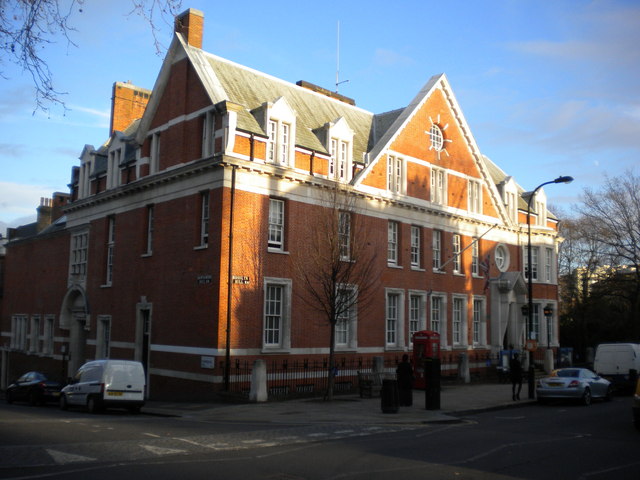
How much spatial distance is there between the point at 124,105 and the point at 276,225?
17697mm

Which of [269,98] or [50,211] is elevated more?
[269,98]

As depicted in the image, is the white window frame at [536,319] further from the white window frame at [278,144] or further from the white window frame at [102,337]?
the white window frame at [102,337]

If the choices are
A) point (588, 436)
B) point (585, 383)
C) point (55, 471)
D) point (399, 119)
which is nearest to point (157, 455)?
point (55, 471)

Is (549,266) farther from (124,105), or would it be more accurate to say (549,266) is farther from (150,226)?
(124,105)

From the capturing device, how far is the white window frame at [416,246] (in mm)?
33531

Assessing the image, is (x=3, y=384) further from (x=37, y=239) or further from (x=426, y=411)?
(x=426, y=411)

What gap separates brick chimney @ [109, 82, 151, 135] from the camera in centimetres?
3875

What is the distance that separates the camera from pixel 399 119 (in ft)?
110

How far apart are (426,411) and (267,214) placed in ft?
34.5

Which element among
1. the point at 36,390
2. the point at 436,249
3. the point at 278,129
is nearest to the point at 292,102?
the point at 278,129

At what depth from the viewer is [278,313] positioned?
2659 cm

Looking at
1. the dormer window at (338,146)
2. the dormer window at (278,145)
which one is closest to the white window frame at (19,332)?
the dormer window at (278,145)

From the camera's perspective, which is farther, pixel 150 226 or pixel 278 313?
pixel 150 226

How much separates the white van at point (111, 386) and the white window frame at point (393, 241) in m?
14.5
